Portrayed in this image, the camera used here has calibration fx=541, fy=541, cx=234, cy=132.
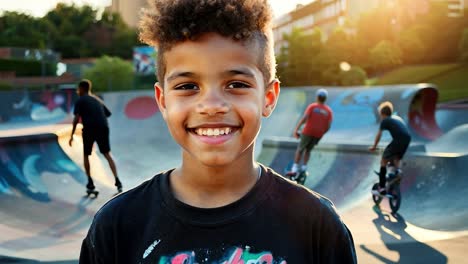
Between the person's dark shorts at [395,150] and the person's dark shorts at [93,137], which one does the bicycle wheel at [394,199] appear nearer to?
the person's dark shorts at [395,150]

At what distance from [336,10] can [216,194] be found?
70.0 metres

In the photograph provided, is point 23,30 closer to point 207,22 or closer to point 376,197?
point 376,197

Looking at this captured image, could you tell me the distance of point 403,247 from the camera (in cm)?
588

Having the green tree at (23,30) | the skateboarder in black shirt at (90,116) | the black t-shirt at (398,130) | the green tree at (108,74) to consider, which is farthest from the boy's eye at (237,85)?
the green tree at (23,30)

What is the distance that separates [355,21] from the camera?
160 feet

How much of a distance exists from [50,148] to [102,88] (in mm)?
48572

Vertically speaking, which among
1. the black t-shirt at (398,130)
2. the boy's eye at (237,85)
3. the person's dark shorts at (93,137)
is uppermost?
the boy's eye at (237,85)

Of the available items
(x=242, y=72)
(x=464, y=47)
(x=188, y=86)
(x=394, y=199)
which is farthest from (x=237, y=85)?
(x=464, y=47)

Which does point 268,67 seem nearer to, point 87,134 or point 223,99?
point 223,99

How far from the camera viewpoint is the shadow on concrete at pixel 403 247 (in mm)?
5453

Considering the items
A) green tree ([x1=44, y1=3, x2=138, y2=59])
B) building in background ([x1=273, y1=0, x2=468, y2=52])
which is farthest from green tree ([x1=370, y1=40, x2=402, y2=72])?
green tree ([x1=44, y1=3, x2=138, y2=59])

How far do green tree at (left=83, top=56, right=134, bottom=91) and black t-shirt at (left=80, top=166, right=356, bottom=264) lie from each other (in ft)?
185

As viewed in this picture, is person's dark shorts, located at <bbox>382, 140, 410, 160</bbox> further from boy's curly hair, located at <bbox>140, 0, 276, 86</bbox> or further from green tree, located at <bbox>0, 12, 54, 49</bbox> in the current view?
green tree, located at <bbox>0, 12, 54, 49</bbox>

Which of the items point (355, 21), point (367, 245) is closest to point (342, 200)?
point (367, 245)
